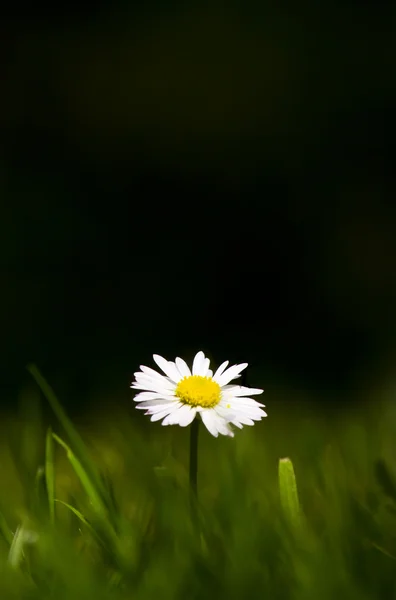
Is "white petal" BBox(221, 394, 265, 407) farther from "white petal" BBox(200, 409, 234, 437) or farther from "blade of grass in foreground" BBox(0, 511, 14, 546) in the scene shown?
"blade of grass in foreground" BBox(0, 511, 14, 546)

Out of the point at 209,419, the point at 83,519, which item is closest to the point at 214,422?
the point at 209,419

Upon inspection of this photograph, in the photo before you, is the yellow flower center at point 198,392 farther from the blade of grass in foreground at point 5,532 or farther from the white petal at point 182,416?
the blade of grass in foreground at point 5,532

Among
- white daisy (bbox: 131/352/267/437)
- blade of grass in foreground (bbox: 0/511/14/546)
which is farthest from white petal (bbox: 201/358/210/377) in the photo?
blade of grass in foreground (bbox: 0/511/14/546)

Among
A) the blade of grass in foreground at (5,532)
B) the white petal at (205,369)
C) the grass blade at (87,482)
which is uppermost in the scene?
the white petal at (205,369)

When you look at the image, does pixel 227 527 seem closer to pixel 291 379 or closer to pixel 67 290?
pixel 291 379

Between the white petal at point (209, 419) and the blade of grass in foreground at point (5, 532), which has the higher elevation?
the white petal at point (209, 419)

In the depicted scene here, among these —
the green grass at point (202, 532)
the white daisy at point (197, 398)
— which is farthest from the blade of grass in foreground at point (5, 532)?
the white daisy at point (197, 398)

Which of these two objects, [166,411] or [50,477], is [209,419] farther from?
[50,477]
